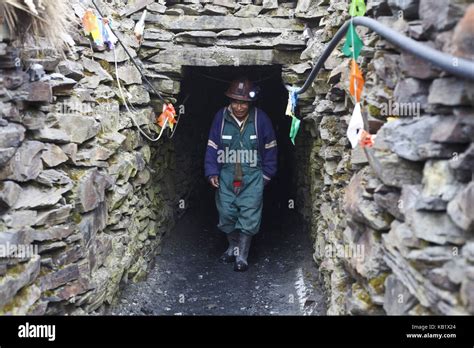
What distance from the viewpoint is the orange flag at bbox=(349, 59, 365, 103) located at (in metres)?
3.98

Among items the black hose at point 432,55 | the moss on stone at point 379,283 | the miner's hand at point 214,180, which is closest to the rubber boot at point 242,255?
the miner's hand at point 214,180

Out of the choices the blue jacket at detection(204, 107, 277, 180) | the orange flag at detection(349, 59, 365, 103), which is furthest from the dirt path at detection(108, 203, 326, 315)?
the orange flag at detection(349, 59, 365, 103)

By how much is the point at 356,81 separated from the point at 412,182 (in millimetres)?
1278

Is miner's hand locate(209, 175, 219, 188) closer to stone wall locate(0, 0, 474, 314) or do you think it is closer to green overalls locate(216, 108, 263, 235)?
green overalls locate(216, 108, 263, 235)

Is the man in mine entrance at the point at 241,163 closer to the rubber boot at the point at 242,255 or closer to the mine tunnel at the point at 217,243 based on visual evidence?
the rubber boot at the point at 242,255

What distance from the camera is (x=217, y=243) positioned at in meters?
8.05

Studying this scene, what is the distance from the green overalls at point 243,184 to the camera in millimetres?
7047

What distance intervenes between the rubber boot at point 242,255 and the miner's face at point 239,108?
1672mm

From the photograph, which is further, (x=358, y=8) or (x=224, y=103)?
(x=224, y=103)

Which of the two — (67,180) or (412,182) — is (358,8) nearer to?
(412,182)

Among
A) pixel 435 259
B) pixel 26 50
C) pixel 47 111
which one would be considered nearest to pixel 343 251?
pixel 435 259

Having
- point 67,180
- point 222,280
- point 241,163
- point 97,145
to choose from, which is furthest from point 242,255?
point 67,180

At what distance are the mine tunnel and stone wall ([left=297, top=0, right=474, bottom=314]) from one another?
202cm
